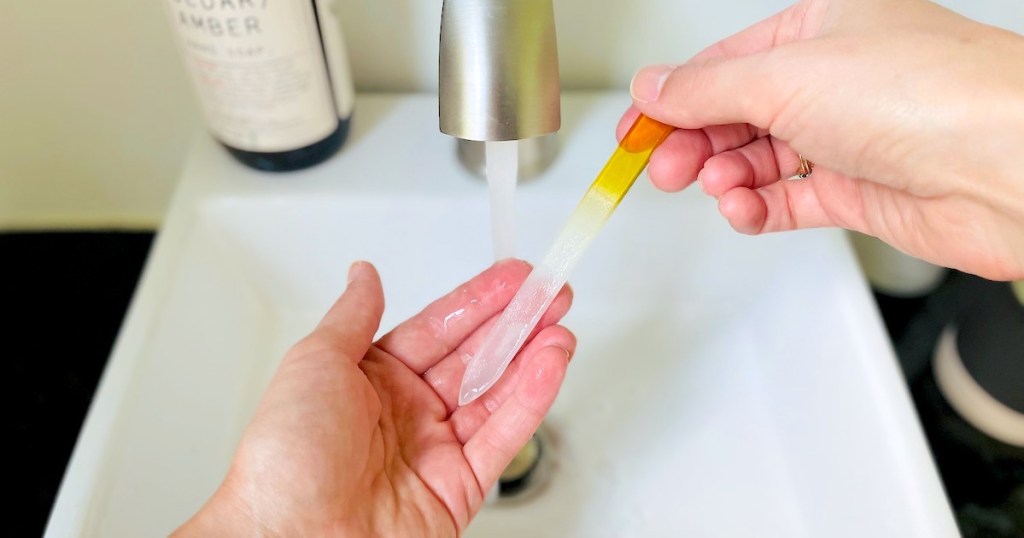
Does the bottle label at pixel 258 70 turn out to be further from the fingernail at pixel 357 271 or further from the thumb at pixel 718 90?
the thumb at pixel 718 90

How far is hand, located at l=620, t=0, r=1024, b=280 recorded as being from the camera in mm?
347

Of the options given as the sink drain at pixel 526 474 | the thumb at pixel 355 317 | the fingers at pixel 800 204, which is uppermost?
the fingers at pixel 800 204

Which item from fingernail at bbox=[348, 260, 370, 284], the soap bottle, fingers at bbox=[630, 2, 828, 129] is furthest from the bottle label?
fingers at bbox=[630, 2, 828, 129]

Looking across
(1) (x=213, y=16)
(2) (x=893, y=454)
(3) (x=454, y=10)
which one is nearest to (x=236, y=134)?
(1) (x=213, y=16)

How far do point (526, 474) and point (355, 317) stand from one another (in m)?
0.18

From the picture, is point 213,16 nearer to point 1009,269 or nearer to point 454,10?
point 454,10

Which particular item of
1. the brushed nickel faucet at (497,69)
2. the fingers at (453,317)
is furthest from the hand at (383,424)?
the brushed nickel faucet at (497,69)

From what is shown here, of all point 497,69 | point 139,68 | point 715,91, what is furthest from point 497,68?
point 139,68

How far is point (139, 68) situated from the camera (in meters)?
0.59

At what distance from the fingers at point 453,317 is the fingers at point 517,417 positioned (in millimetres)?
54

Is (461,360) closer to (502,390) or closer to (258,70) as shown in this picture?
(502,390)

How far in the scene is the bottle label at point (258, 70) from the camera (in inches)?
17.9

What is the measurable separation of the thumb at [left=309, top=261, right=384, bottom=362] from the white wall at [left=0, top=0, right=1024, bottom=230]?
0.21 meters

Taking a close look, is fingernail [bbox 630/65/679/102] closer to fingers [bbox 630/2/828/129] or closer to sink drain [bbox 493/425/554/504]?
fingers [bbox 630/2/828/129]
